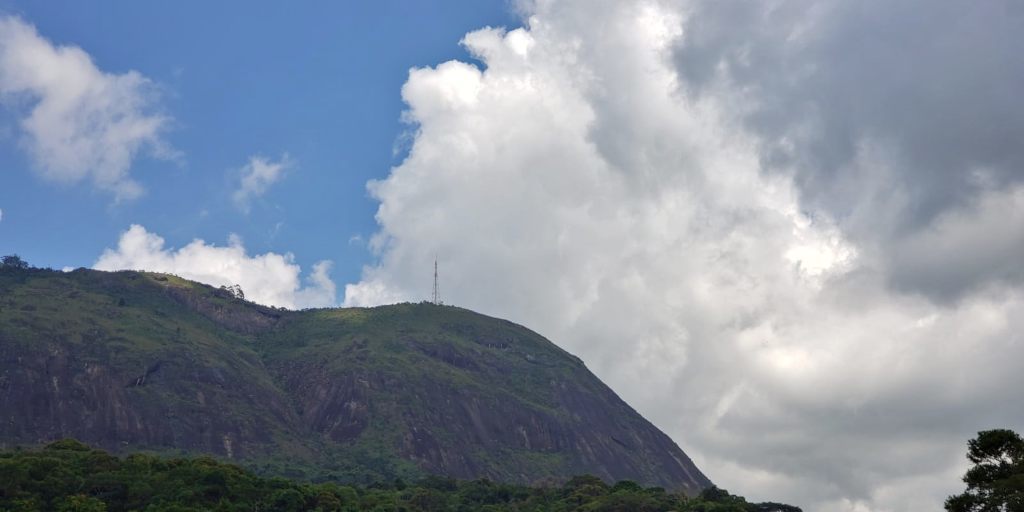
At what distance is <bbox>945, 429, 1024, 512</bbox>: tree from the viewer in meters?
95.0

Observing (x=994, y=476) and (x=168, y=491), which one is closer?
(x=994, y=476)

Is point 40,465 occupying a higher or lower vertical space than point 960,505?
higher

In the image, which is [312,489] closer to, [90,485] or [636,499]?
[90,485]

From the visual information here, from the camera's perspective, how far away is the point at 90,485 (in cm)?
15538

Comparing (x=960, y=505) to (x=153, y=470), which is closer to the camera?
(x=960, y=505)

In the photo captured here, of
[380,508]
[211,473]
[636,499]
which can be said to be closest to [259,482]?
[211,473]

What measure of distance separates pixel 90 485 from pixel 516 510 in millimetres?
74682

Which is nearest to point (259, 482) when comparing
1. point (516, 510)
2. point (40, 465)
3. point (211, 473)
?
point (211, 473)

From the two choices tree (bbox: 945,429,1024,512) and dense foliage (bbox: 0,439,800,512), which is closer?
tree (bbox: 945,429,1024,512)

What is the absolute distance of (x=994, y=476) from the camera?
101812mm

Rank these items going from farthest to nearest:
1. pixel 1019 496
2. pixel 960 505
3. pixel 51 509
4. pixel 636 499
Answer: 1. pixel 636 499
2. pixel 51 509
3. pixel 960 505
4. pixel 1019 496

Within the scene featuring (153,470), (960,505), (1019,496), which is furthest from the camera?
(153,470)

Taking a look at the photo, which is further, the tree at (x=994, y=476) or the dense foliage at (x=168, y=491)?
the dense foliage at (x=168, y=491)

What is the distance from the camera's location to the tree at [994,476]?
95000mm
